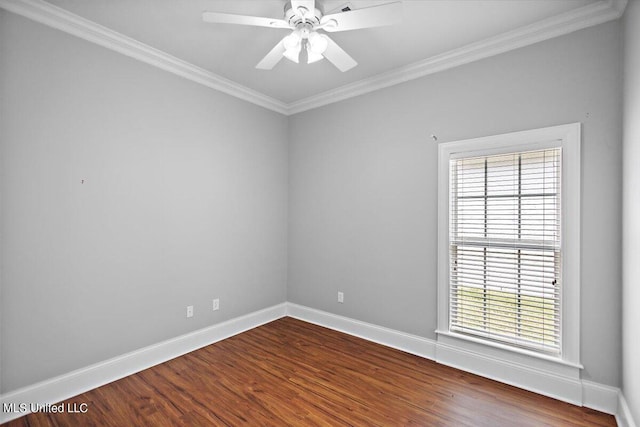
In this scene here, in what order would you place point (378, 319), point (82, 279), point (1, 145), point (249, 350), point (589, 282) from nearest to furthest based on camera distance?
1. point (1, 145)
2. point (589, 282)
3. point (82, 279)
4. point (249, 350)
5. point (378, 319)

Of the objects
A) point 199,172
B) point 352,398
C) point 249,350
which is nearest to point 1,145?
point 199,172

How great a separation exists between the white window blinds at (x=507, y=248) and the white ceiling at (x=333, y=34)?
3.18ft

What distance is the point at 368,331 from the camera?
11.2 feet

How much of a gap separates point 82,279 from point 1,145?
3.42ft

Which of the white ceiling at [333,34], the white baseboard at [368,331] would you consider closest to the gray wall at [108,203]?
the white ceiling at [333,34]

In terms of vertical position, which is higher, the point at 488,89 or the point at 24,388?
the point at 488,89

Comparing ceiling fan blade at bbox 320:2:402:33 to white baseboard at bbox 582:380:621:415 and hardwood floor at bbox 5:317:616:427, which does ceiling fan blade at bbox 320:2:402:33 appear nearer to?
hardwood floor at bbox 5:317:616:427

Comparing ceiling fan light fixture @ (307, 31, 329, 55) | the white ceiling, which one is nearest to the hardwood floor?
ceiling fan light fixture @ (307, 31, 329, 55)

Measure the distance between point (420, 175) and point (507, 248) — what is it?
0.98m

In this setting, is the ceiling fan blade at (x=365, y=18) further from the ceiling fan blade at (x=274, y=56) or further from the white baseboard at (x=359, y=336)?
the white baseboard at (x=359, y=336)

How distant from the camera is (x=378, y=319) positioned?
11.0 ft

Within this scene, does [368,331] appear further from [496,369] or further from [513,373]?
[513,373]

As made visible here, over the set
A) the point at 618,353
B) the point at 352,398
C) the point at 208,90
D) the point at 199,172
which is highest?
the point at 208,90

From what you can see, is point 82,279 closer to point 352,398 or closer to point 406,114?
point 352,398
